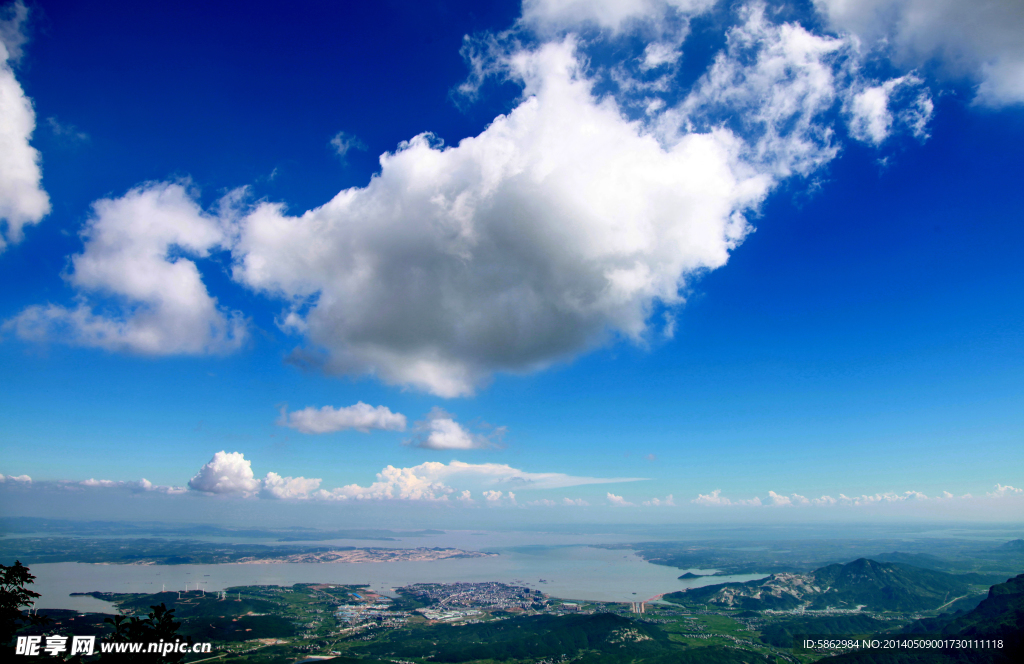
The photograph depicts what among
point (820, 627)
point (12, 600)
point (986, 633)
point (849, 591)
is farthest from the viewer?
point (849, 591)

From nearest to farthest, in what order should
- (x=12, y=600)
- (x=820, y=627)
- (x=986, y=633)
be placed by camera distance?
(x=12, y=600), (x=986, y=633), (x=820, y=627)

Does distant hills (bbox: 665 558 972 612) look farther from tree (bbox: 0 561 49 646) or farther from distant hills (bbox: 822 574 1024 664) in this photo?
tree (bbox: 0 561 49 646)

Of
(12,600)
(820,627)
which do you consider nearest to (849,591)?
(820,627)

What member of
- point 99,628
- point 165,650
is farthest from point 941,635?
point 99,628

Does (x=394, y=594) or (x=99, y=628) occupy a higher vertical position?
(x=99, y=628)

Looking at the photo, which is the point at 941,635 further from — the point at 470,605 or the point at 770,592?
the point at 470,605

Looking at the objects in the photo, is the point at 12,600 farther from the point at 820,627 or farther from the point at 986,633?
the point at 820,627

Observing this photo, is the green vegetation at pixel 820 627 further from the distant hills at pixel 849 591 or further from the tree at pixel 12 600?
the tree at pixel 12 600

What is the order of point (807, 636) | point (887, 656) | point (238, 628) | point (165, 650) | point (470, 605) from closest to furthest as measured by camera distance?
point (165, 650)
point (887, 656)
point (238, 628)
point (807, 636)
point (470, 605)
